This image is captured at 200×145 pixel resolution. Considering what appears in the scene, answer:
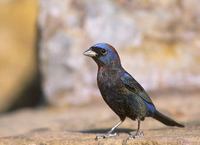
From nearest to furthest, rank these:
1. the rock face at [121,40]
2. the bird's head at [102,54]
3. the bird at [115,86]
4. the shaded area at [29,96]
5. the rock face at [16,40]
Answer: the bird at [115,86] → the bird's head at [102,54] → the rock face at [121,40] → the shaded area at [29,96] → the rock face at [16,40]

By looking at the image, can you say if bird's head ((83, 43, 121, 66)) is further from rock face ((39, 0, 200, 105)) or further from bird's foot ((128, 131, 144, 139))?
rock face ((39, 0, 200, 105))

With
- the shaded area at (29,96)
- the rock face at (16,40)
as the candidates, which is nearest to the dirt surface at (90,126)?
the shaded area at (29,96)

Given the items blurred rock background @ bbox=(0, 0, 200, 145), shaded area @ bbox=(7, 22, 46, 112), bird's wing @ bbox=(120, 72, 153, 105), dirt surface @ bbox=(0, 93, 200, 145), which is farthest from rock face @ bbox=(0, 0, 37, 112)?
bird's wing @ bbox=(120, 72, 153, 105)

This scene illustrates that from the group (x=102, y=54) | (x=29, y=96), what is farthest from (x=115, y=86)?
(x=29, y=96)

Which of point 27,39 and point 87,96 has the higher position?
point 27,39

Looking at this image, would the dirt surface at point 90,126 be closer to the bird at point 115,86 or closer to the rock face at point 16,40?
the bird at point 115,86

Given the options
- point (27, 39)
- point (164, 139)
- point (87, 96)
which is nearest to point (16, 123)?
point (87, 96)

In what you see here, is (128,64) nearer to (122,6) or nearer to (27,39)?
(122,6)
